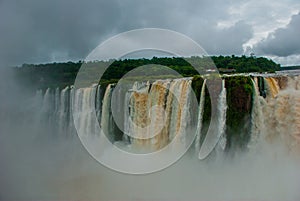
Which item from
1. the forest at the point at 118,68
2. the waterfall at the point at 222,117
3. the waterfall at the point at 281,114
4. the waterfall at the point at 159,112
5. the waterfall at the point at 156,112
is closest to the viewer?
the waterfall at the point at 281,114

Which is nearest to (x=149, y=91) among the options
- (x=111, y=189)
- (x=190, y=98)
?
(x=190, y=98)

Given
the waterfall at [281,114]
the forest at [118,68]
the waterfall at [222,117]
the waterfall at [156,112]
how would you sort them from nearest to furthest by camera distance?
the waterfall at [281,114] < the waterfall at [222,117] < the waterfall at [156,112] < the forest at [118,68]

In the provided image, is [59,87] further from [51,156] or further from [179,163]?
[179,163]

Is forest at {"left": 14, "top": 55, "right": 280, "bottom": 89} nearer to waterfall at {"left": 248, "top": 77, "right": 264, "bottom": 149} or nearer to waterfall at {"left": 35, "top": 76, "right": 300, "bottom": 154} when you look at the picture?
waterfall at {"left": 35, "top": 76, "right": 300, "bottom": 154}

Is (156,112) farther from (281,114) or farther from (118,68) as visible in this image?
(118,68)

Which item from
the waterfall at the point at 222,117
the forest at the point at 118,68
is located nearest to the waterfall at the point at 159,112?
the waterfall at the point at 222,117

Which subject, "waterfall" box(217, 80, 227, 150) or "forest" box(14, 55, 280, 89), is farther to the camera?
"forest" box(14, 55, 280, 89)

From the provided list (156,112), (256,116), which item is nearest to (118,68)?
(156,112)

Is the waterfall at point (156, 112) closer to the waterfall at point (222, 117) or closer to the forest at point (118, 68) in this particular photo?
the waterfall at point (222, 117)

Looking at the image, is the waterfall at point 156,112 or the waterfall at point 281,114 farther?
the waterfall at point 156,112

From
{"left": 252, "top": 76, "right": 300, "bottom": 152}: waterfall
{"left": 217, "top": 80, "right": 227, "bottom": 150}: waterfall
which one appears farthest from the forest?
{"left": 252, "top": 76, "right": 300, "bottom": 152}: waterfall

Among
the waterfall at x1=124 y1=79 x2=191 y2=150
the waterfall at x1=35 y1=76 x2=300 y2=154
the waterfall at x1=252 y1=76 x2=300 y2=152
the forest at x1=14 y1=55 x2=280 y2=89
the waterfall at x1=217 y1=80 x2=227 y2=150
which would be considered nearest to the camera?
the waterfall at x1=252 y1=76 x2=300 y2=152
